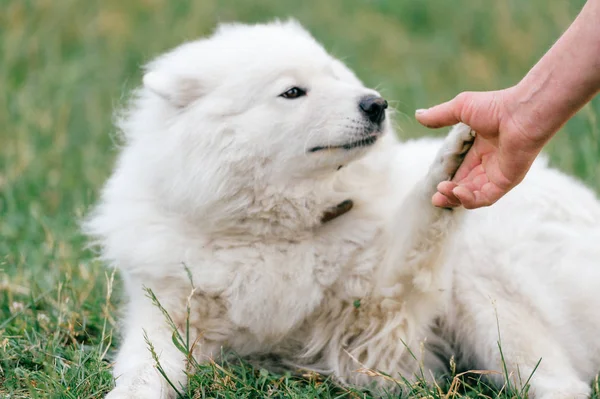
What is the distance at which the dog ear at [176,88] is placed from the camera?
3.51 metres

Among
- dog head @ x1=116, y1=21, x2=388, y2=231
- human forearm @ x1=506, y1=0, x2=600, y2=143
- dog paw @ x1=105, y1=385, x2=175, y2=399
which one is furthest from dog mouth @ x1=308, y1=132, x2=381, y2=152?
dog paw @ x1=105, y1=385, x2=175, y2=399

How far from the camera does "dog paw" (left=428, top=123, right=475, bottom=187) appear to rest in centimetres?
296

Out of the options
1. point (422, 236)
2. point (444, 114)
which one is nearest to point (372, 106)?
point (444, 114)

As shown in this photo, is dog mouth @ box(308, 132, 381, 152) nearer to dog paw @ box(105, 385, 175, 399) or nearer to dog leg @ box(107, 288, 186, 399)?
dog leg @ box(107, 288, 186, 399)

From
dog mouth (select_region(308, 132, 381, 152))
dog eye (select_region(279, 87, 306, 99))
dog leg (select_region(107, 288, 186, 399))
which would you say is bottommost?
dog leg (select_region(107, 288, 186, 399))

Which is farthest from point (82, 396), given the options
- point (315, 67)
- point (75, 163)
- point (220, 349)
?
point (75, 163)

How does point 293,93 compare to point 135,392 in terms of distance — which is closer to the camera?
point 135,392

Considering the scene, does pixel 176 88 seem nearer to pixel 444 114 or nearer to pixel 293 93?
pixel 293 93

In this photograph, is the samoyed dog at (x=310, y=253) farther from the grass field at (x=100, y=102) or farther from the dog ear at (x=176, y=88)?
the grass field at (x=100, y=102)

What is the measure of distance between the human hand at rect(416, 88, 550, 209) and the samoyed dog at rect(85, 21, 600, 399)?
0.30m

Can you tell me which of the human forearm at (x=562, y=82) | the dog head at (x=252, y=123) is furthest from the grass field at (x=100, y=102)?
the human forearm at (x=562, y=82)

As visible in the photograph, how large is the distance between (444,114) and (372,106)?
48 centimetres

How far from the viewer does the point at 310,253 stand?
3402 millimetres

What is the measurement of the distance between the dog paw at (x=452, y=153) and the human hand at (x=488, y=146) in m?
0.02
